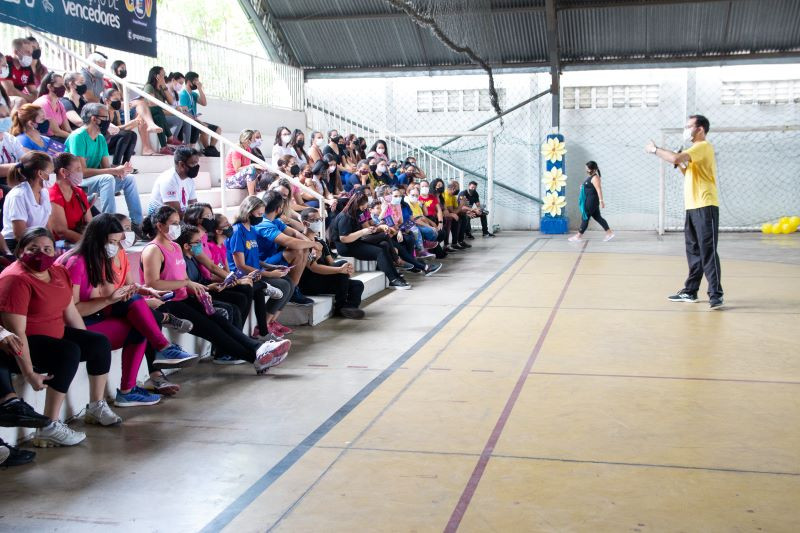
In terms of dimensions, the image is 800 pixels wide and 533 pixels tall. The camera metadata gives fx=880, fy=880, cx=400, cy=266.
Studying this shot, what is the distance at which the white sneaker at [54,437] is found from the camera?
4934 mm


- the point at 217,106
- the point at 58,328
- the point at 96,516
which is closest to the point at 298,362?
the point at 58,328

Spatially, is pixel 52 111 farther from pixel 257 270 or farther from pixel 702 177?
pixel 702 177

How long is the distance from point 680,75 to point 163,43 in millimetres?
11389

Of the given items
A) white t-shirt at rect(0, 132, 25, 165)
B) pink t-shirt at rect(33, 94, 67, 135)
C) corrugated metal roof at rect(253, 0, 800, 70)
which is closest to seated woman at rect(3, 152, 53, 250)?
white t-shirt at rect(0, 132, 25, 165)

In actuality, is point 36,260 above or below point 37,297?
above

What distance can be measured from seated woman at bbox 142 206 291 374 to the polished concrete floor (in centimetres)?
21

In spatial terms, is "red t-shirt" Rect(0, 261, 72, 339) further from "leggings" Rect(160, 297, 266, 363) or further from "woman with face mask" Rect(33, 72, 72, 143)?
Result: "woman with face mask" Rect(33, 72, 72, 143)

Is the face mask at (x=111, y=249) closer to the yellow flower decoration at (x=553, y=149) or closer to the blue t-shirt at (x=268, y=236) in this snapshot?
the blue t-shirt at (x=268, y=236)

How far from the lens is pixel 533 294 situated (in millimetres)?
10477

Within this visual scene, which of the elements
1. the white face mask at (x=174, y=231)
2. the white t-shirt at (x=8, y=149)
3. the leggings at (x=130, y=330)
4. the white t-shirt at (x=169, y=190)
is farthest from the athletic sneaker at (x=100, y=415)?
the white t-shirt at (x=169, y=190)

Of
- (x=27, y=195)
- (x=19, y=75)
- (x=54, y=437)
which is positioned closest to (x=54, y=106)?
(x=19, y=75)

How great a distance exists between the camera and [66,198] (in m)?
6.90

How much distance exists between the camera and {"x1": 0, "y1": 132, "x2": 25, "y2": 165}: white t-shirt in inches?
285

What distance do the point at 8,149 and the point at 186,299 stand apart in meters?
2.17
